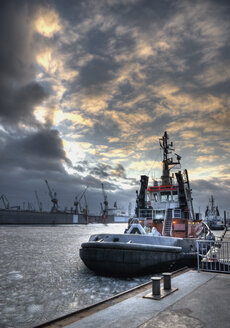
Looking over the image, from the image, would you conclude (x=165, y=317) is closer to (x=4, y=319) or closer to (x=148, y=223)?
(x=4, y=319)

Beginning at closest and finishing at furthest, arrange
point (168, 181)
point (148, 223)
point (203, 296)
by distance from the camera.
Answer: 1. point (203, 296)
2. point (148, 223)
3. point (168, 181)

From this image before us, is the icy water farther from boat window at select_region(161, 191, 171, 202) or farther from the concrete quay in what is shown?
boat window at select_region(161, 191, 171, 202)

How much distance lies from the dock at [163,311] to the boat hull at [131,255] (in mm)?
6598

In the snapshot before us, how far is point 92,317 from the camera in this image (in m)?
6.47

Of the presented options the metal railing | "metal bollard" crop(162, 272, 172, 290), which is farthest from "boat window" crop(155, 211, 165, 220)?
"metal bollard" crop(162, 272, 172, 290)

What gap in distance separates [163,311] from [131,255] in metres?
9.17

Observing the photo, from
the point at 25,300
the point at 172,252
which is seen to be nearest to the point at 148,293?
the point at 25,300

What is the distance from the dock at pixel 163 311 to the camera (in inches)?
233

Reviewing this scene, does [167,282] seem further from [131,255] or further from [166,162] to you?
[166,162]

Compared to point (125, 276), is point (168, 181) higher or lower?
higher

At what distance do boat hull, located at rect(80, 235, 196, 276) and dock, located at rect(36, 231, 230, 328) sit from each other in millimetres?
6598

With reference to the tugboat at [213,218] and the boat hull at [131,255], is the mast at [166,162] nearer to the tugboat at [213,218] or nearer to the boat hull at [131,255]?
the boat hull at [131,255]

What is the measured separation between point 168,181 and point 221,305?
74.1 feet

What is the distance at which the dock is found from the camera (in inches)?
233
